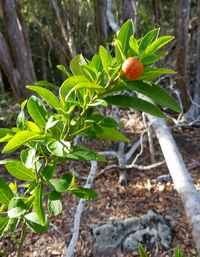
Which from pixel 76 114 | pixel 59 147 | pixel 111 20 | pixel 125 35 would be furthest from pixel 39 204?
pixel 111 20

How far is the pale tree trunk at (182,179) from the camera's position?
63.1 inches

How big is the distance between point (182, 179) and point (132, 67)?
1352 mm

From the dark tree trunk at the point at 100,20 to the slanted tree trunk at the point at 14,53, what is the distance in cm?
80

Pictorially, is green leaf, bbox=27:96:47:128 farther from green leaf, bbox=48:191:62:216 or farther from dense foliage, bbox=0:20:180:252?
green leaf, bbox=48:191:62:216

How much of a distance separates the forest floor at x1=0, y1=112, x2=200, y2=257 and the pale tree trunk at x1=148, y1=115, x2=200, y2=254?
0.59 m

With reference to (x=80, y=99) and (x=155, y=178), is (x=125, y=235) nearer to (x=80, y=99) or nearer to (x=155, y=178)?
(x=155, y=178)

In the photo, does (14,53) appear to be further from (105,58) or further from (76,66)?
(105,58)

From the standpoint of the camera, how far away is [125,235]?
2363 mm

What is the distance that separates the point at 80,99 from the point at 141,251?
0.81m

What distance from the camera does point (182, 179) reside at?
1993 millimetres

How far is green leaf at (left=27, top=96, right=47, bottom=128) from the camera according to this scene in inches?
35.7

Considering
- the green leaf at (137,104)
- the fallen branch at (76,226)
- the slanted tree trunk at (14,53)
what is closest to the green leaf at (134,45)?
the green leaf at (137,104)

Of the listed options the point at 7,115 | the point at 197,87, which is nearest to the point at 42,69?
the point at 7,115

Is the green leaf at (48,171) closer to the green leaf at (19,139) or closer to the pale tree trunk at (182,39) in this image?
the green leaf at (19,139)
